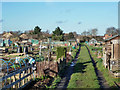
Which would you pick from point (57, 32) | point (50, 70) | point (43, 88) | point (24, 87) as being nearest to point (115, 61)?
point (50, 70)

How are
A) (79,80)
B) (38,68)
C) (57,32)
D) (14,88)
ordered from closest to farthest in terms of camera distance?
(14,88)
(79,80)
(38,68)
(57,32)

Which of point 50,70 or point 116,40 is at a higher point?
point 116,40

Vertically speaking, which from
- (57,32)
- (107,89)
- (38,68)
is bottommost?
(107,89)

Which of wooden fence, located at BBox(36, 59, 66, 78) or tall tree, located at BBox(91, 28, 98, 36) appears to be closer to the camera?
wooden fence, located at BBox(36, 59, 66, 78)

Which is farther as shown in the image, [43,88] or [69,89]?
[43,88]

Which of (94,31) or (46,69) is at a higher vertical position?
(94,31)

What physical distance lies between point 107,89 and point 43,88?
3.33 m

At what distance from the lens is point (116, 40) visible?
46.2ft

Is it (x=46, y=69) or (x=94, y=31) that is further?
(x=94, y=31)

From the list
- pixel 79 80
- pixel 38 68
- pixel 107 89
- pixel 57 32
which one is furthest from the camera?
pixel 57 32

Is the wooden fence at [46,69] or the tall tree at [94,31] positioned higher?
the tall tree at [94,31]

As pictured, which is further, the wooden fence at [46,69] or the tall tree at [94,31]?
the tall tree at [94,31]

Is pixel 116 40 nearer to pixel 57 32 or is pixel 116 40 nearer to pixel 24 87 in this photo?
pixel 24 87

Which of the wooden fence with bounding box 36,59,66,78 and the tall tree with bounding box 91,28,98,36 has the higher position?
the tall tree with bounding box 91,28,98,36
